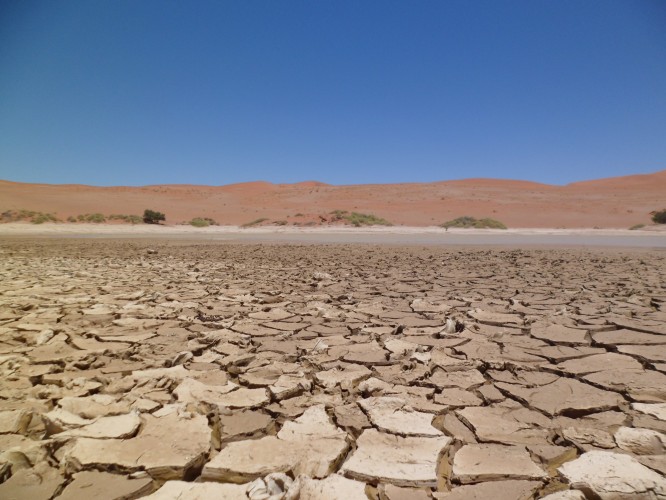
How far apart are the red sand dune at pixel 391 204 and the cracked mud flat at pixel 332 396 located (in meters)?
19.3

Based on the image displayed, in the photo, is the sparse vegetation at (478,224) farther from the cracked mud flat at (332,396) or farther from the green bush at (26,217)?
the green bush at (26,217)

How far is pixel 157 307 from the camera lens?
12.0ft

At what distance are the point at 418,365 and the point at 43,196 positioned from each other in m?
44.0

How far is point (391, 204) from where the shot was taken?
34.3m

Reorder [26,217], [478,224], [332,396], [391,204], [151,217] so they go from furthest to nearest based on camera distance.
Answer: [391,204] → [26,217] → [151,217] → [478,224] → [332,396]

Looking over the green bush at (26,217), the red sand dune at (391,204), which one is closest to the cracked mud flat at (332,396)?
the red sand dune at (391,204)

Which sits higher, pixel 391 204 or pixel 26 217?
pixel 391 204

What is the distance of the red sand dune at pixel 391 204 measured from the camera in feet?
86.7

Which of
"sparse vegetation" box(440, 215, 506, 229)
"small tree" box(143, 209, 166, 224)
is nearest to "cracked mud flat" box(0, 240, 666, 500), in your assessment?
"sparse vegetation" box(440, 215, 506, 229)

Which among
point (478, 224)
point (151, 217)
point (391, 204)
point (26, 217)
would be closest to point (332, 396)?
point (478, 224)

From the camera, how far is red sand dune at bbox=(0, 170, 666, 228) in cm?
2644

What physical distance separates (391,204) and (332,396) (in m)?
33.0

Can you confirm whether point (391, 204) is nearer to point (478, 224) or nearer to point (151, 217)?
point (478, 224)

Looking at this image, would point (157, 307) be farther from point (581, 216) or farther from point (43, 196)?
point (43, 196)
